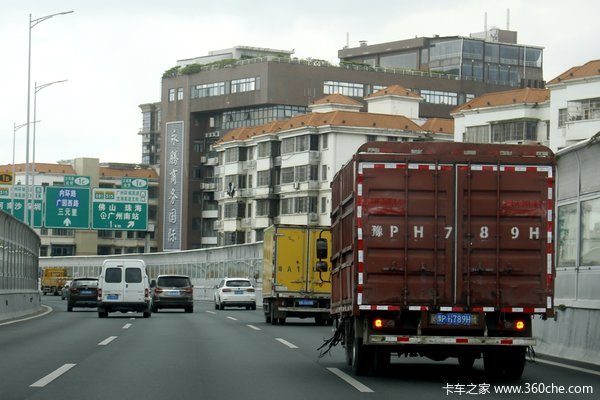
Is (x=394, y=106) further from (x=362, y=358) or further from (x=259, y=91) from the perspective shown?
(x=362, y=358)

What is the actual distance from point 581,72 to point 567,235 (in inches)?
2566

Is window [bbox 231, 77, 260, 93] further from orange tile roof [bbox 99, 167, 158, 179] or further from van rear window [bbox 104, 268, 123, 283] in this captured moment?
van rear window [bbox 104, 268, 123, 283]

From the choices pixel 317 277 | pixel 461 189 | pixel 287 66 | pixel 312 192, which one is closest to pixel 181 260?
pixel 312 192

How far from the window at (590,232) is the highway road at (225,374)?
9.06 ft

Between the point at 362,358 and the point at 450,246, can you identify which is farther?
the point at 362,358

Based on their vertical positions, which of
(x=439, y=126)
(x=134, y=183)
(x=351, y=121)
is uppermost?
(x=439, y=126)

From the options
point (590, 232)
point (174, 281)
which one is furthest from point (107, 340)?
point (174, 281)

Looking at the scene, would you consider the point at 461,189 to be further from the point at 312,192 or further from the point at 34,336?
the point at 312,192

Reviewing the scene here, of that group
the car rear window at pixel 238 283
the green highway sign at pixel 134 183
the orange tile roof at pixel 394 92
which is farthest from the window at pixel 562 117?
the orange tile roof at pixel 394 92

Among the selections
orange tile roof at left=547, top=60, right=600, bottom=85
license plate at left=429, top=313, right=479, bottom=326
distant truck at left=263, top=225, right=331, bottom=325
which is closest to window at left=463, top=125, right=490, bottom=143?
orange tile roof at left=547, top=60, right=600, bottom=85

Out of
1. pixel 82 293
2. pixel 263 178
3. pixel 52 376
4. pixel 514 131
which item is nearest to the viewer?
pixel 52 376

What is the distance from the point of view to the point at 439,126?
11644 centimetres

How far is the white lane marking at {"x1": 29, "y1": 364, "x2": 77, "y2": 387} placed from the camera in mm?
14578

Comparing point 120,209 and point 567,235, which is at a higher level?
point 120,209
